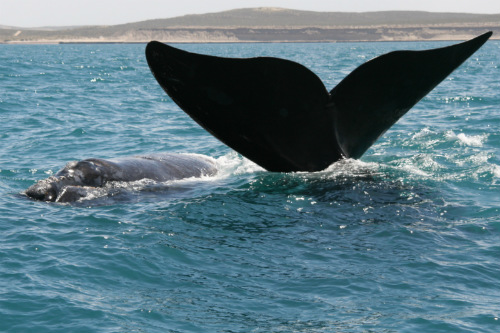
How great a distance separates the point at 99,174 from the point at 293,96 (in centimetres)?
269

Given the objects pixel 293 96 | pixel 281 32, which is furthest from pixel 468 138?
pixel 281 32

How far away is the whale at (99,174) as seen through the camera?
7758 millimetres

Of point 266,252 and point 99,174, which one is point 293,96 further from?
point 99,174

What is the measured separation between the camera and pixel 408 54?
613 centimetres

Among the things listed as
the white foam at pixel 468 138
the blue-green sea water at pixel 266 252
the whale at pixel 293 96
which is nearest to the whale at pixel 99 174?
the blue-green sea water at pixel 266 252

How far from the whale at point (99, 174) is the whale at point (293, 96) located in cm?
174

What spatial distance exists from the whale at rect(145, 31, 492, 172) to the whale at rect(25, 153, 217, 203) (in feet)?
5.72

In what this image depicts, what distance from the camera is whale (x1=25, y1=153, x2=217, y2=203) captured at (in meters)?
7.76

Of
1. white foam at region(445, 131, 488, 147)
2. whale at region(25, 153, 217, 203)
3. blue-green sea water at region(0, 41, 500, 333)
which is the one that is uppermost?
whale at region(25, 153, 217, 203)

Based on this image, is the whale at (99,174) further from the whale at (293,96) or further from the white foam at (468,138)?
the white foam at (468,138)

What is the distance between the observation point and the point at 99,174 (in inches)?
312

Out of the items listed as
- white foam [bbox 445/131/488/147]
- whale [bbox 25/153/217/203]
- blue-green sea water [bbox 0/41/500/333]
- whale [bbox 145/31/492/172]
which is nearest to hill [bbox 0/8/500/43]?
white foam [bbox 445/131/488/147]

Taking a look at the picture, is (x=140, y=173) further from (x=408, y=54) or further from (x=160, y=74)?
(x=408, y=54)

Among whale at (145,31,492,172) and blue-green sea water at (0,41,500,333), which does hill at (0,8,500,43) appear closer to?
blue-green sea water at (0,41,500,333)
